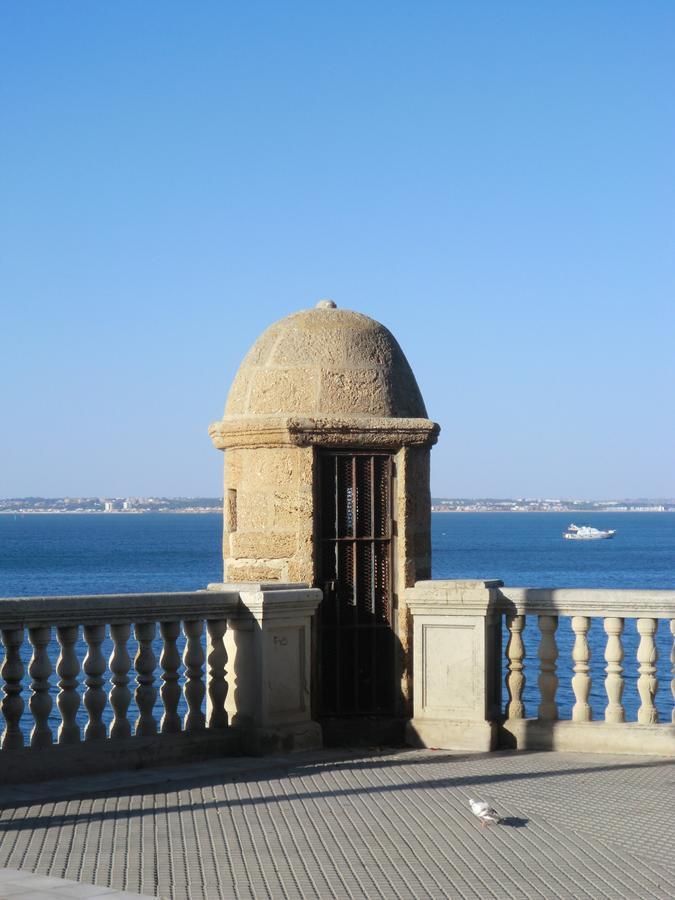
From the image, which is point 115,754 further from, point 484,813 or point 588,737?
point 588,737

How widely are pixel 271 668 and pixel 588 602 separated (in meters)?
2.22

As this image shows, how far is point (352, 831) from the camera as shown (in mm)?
6754

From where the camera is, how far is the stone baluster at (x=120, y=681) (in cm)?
856

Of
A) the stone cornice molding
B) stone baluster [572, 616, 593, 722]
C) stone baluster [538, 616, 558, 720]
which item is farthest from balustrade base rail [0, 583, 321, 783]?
stone baluster [572, 616, 593, 722]

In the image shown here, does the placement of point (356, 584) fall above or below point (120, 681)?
above

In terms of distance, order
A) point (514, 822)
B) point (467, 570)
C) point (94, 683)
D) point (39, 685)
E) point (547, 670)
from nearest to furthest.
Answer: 1. point (514, 822)
2. point (39, 685)
3. point (94, 683)
4. point (547, 670)
5. point (467, 570)

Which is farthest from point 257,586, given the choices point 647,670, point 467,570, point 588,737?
point 467,570

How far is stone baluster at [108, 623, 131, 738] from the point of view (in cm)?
856

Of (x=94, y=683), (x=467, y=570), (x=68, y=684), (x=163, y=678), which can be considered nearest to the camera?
(x=68, y=684)

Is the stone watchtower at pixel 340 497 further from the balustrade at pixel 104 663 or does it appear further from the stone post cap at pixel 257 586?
the balustrade at pixel 104 663

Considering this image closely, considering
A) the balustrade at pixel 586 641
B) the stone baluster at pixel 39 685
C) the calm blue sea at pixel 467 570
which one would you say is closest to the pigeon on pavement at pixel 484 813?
the balustrade at pixel 586 641

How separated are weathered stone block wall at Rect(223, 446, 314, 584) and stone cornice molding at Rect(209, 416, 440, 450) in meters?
0.09

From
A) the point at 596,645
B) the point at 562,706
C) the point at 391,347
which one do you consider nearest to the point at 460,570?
the point at 596,645

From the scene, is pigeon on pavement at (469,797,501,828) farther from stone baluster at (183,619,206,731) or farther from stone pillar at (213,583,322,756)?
stone baluster at (183,619,206,731)
